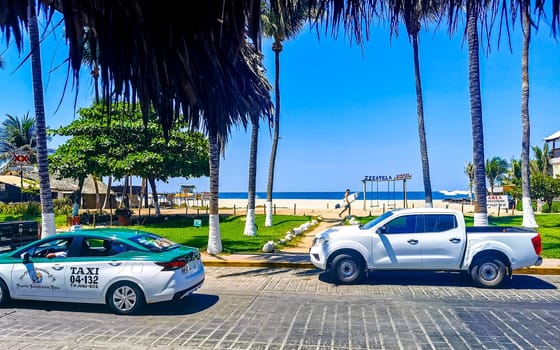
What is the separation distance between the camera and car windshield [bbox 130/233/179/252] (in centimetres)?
741

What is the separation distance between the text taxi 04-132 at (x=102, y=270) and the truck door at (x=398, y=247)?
4.10 m

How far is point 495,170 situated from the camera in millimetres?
68500

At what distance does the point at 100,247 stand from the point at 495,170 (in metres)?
72.5

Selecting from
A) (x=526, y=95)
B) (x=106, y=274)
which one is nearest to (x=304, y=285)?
(x=106, y=274)

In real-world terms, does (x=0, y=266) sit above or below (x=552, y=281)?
above

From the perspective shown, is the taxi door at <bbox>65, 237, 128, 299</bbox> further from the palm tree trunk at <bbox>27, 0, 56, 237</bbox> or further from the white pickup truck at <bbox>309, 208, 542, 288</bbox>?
the palm tree trunk at <bbox>27, 0, 56, 237</bbox>

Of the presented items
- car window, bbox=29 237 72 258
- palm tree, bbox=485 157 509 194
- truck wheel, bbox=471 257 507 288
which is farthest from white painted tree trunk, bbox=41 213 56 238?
palm tree, bbox=485 157 509 194

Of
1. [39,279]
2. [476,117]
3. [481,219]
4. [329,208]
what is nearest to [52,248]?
[39,279]

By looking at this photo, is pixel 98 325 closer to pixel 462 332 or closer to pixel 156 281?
pixel 156 281

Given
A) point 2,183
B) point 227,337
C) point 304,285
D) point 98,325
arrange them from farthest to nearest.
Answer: point 2,183, point 304,285, point 98,325, point 227,337

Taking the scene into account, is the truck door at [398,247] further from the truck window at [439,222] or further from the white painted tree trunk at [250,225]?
the white painted tree trunk at [250,225]

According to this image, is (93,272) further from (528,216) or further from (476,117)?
(528,216)

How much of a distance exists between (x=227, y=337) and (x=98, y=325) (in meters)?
2.17

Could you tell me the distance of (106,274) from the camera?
23.0 ft
